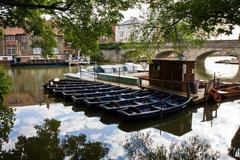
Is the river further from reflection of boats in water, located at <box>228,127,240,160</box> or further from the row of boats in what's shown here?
the row of boats

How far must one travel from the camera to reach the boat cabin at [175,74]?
19500 millimetres

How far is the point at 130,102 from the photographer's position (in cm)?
1719

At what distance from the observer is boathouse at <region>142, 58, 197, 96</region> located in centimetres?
Answer: 1947

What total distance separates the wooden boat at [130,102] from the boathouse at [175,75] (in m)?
1.38

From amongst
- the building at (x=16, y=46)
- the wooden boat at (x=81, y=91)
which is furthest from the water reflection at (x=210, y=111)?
the building at (x=16, y=46)

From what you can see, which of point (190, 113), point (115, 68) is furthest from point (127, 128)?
point (115, 68)

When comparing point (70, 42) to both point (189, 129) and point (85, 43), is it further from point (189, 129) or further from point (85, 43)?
point (189, 129)

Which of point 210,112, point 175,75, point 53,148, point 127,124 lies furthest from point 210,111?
point 53,148

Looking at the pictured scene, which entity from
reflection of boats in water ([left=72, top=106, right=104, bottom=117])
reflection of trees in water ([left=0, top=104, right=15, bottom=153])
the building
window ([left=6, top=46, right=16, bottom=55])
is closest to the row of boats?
reflection of boats in water ([left=72, top=106, right=104, bottom=117])

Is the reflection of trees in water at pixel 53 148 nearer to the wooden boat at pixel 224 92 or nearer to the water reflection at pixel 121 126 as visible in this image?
the water reflection at pixel 121 126

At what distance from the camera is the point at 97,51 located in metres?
11.8

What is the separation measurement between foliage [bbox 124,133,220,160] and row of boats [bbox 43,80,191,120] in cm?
230

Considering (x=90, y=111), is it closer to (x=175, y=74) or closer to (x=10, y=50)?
(x=175, y=74)

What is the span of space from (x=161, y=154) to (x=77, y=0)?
6.26m
